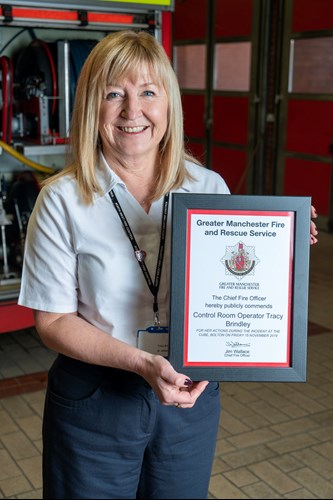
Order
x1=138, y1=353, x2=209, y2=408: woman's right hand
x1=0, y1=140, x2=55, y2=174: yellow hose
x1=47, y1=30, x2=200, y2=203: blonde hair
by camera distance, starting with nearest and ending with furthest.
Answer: x1=138, y1=353, x2=209, y2=408: woman's right hand < x1=47, y1=30, x2=200, y2=203: blonde hair < x1=0, y1=140, x2=55, y2=174: yellow hose

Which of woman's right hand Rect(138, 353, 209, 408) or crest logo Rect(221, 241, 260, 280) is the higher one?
crest logo Rect(221, 241, 260, 280)

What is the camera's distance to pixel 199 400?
1658 mm

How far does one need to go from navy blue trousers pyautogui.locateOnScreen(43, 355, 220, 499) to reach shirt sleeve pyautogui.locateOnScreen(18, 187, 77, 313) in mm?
176

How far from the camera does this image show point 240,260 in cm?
148

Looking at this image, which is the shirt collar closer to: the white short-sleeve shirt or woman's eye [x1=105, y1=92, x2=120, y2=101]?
the white short-sleeve shirt

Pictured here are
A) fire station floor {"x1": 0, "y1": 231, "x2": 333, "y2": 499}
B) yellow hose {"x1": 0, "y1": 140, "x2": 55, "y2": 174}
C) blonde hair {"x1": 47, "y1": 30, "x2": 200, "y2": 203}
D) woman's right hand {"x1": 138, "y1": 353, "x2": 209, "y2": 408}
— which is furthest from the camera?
yellow hose {"x1": 0, "y1": 140, "x2": 55, "y2": 174}

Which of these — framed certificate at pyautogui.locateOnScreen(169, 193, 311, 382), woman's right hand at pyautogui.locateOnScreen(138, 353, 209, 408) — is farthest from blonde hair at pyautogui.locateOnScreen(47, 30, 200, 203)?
woman's right hand at pyautogui.locateOnScreen(138, 353, 209, 408)

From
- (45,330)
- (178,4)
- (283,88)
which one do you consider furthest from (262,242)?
(178,4)

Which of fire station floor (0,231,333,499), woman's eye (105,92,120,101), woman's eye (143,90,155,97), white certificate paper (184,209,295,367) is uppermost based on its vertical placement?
woman's eye (143,90,155,97)

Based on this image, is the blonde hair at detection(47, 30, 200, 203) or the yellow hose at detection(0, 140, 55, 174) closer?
the blonde hair at detection(47, 30, 200, 203)

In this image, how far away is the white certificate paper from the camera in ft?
4.84

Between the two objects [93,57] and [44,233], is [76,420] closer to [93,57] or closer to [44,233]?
[44,233]

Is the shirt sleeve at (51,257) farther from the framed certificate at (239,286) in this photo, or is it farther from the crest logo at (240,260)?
the crest logo at (240,260)

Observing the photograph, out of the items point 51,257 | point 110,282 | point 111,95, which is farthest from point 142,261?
point 111,95
